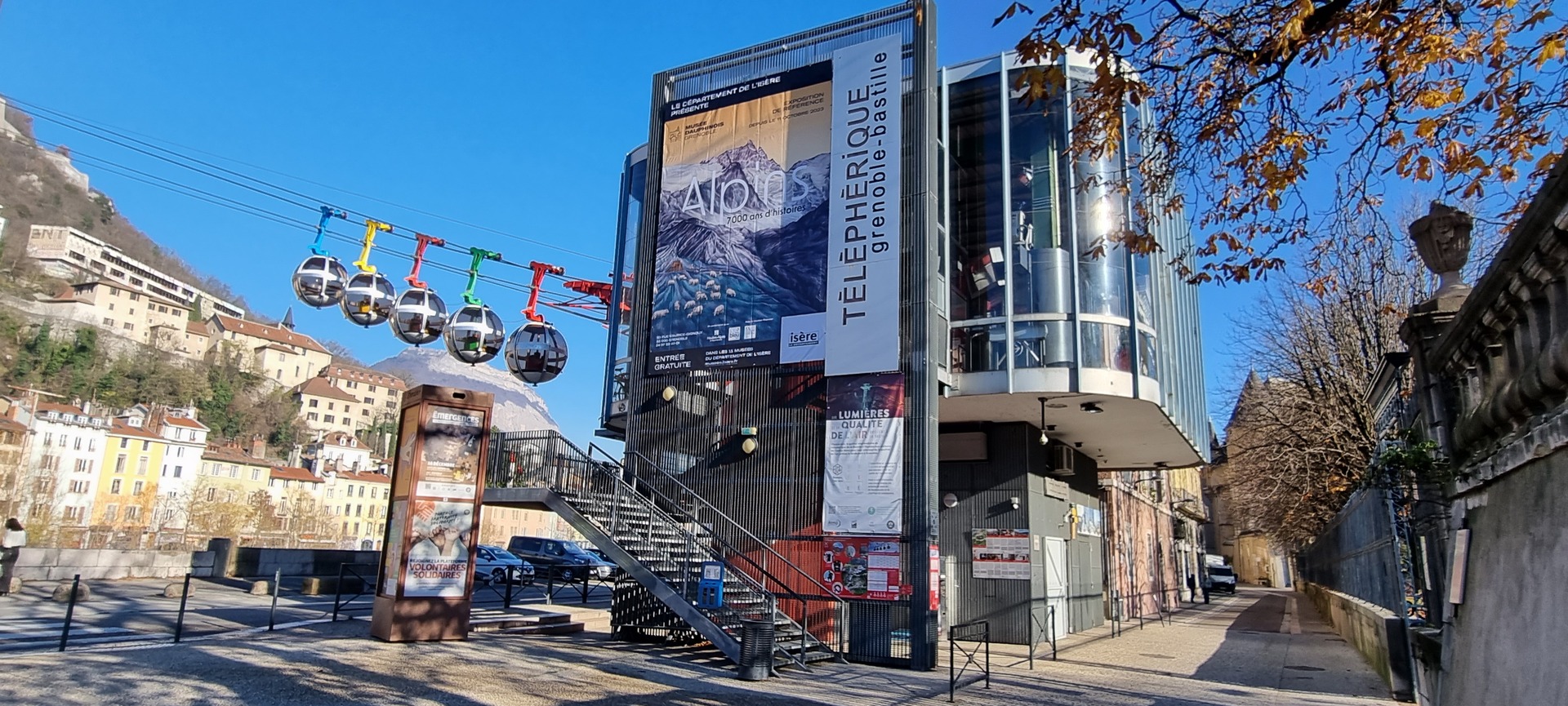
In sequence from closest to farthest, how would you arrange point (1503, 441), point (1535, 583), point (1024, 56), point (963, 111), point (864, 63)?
point (1535, 583)
point (1503, 441)
point (1024, 56)
point (864, 63)
point (963, 111)

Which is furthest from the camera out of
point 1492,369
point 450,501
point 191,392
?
point 191,392

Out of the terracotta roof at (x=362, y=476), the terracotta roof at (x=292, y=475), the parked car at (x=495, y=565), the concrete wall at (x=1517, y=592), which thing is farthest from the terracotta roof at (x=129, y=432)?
A: the concrete wall at (x=1517, y=592)

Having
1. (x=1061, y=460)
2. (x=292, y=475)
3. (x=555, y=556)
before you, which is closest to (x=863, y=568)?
(x=1061, y=460)

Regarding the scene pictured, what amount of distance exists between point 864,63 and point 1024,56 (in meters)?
11.6

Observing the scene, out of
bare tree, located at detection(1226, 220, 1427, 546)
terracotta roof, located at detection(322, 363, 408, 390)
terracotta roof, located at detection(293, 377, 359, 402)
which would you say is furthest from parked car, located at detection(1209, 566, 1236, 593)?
terracotta roof, located at detection(293, 377, 359, 402)

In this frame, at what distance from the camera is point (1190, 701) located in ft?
38.8

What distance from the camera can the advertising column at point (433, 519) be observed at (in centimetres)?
1394

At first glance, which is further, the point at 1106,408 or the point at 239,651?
the point at 1106,408

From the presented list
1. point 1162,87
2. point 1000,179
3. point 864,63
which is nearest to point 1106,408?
point 1000,179

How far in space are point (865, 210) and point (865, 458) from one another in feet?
15.4

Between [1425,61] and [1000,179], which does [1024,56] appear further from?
[1000,179]

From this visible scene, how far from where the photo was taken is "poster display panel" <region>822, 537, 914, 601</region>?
15266 mm

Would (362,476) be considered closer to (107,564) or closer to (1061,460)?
(107,564)

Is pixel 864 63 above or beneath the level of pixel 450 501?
above
